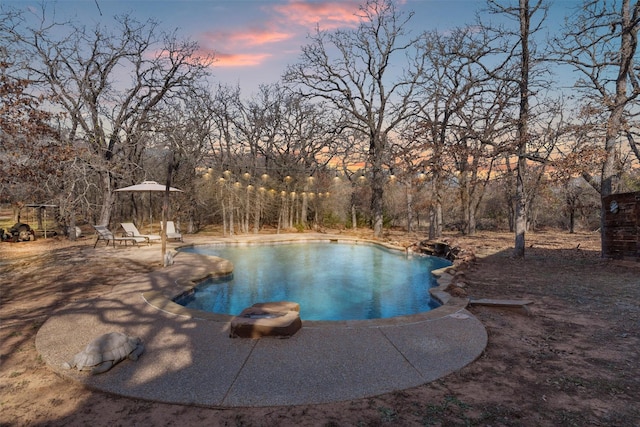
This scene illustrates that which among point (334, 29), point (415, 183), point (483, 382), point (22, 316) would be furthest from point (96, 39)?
point (483, 382)

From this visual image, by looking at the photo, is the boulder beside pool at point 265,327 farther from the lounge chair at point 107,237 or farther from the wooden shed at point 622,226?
the lounge chair at point 107,237

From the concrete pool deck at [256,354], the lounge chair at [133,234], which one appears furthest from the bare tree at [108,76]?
the concrete pool deck at [256,354]

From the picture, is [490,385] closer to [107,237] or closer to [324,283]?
[324,283]

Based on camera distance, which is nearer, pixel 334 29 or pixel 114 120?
pixel 114 120

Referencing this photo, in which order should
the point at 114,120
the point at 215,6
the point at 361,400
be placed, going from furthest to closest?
the point at 114,120
the point at 215,6
the point at 361,400

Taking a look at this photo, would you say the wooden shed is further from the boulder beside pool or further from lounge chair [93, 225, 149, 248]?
lounge chair [93, 225, 149, 248]

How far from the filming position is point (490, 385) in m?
3.04

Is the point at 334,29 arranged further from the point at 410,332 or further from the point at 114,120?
the point at 410,332

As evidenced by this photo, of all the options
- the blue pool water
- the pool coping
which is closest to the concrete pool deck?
the pool coping

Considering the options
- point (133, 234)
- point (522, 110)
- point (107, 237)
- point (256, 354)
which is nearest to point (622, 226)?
point (522, 110)

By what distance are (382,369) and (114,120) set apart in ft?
53.9

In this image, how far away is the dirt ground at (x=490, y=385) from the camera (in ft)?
8.41

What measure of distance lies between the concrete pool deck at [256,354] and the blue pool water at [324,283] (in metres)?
1.56

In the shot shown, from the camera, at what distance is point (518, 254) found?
32.3 ft
